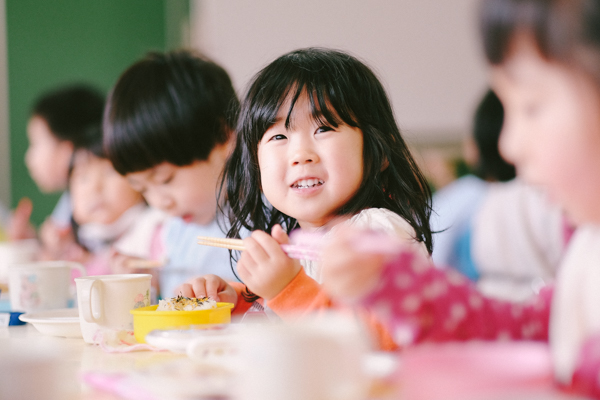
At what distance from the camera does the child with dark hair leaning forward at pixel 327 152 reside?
973 mm

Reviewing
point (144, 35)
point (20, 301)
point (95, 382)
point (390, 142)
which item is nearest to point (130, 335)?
point (95, 382)

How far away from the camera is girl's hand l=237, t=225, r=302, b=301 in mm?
734

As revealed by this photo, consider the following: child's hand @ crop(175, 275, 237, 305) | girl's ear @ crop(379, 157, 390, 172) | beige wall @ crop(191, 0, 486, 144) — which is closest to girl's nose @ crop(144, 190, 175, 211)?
child's hand @ crop(175, 275, 237, 305)

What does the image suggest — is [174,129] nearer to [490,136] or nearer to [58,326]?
[58,326]

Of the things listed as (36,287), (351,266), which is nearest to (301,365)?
(351,266)

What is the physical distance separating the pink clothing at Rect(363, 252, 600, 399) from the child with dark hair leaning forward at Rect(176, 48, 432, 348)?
321mm

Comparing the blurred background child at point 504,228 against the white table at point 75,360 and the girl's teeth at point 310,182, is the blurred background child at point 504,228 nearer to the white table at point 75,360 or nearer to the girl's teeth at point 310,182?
the girl's teeth at point 310,182

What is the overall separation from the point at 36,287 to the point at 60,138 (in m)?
1.72

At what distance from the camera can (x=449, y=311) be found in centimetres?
53

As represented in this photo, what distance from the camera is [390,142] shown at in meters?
1.04

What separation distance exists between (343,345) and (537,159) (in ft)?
0.67

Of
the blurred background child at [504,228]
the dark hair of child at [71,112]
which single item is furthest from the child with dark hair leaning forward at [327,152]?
the dark hair of child at [71,112]

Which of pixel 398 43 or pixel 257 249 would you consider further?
pixel 398 43

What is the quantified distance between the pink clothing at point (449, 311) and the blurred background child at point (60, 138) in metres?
2.03
